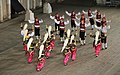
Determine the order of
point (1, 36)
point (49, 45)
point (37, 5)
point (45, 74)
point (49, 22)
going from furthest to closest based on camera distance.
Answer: point (37, 5) < point (49, 22) < point (1, 36) < point (49, 45) < point (45, 74)

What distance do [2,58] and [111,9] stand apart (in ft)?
72.3

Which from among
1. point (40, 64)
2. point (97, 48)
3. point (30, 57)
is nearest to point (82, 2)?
point (97, 48)

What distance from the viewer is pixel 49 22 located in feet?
106

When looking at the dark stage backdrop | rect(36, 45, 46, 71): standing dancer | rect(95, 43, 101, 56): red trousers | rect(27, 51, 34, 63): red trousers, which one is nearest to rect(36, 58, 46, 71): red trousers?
rect(36, 45, 46, 71): standing dancer

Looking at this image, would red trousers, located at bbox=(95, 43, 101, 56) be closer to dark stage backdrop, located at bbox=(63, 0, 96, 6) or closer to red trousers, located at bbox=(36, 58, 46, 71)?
red trousers, located at bbox=(36, 58, 46, 71)

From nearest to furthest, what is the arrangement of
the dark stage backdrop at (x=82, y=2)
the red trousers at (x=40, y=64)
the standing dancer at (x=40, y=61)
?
the standing dancer at (x=40, y=61)
the red trousers at (x=40, y=64)
the dark stage backdrop at (x=82, y=2)

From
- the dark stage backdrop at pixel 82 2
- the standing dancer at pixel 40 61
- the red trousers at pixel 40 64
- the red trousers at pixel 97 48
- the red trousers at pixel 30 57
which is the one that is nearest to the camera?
the standing dancer at pixel 40 61

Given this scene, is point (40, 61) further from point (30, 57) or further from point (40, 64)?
point (30, 57)

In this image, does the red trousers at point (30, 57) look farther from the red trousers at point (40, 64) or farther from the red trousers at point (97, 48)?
the red trousers at point (97, 48)

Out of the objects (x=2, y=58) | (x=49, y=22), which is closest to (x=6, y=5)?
(x=49, y=22)

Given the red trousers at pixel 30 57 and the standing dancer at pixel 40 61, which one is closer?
the standing dancer at pixel 40 61

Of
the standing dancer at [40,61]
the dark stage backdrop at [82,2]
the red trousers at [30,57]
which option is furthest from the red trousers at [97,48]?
the dark stage backdrop at [82,2]

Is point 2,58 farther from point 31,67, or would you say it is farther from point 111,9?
point 111,9

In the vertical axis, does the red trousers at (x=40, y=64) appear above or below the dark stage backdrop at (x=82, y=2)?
above
